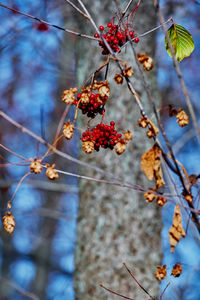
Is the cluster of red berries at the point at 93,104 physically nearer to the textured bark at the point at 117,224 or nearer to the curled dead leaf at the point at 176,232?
the curled dead leaf at the point at 176,232

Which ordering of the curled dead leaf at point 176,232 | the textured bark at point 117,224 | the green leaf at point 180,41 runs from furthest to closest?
the textured bark at point 117,224 < the green leaf at point 180,41 < the curled dead leaf at point 176,232

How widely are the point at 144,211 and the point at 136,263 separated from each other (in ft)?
1.11

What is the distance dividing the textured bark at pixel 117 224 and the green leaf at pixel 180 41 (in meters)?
1.49

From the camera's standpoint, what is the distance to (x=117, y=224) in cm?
249

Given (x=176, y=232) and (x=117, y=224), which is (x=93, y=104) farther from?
(x=117, y=224)

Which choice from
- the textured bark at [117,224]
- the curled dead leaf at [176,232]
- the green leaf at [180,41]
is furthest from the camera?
the textured bark at [117,224]

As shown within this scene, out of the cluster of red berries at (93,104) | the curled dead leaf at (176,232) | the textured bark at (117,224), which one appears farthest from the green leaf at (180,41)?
the textured bark at (117,224)

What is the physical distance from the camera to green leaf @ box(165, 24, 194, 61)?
3.27 feet

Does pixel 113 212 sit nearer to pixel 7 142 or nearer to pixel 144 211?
pixel 144 211

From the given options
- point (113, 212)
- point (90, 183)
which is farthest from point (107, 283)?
point (90, 183)

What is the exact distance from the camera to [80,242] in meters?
2.61

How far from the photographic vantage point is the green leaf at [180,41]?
1.00 meters

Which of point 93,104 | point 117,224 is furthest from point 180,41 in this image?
point 117,224

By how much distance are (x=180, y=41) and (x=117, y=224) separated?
1.68 m
